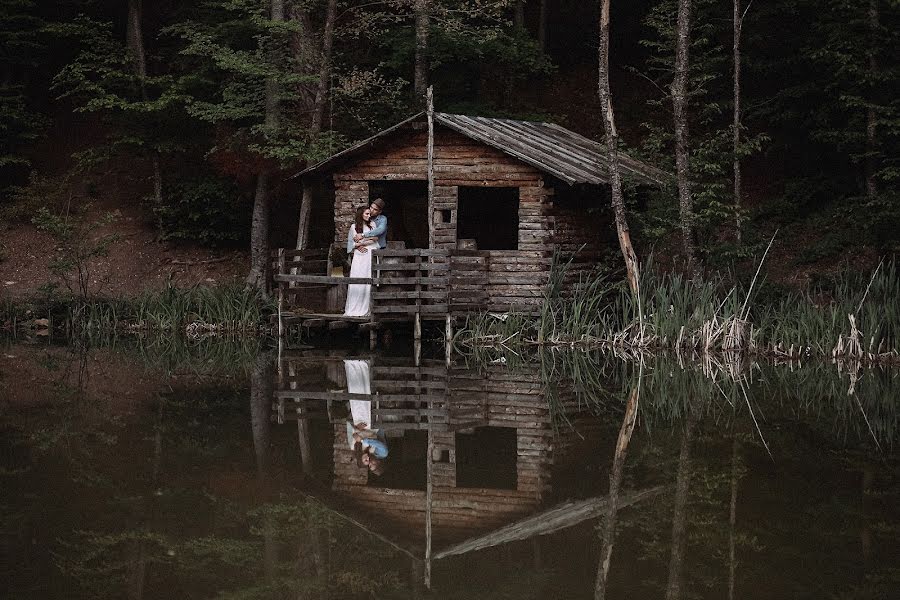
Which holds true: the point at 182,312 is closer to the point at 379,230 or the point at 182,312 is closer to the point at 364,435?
the point at 379,230

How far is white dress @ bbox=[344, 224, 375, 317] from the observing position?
790 inches

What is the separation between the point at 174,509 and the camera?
754cm

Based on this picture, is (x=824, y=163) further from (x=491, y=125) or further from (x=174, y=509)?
(x=174, y=509)

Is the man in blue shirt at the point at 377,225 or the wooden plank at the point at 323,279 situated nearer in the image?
the wooden plank at the point at 323,279

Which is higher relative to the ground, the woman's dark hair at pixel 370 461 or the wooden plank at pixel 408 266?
the wooden plank at pixel 408 266

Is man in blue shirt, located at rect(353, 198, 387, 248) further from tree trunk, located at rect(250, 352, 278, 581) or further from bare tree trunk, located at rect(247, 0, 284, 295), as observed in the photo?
bare tree trunk, located at rect(247, 0, 284, 295)

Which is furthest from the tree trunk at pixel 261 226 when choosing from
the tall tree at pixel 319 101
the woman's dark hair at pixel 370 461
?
the woman's dark hair at pixel 370 461

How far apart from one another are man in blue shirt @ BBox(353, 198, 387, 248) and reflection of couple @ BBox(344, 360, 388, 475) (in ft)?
19.8

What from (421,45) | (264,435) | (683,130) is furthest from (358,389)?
(421,45)

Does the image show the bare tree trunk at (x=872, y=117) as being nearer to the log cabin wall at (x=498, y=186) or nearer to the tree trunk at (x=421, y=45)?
the log cabin wall at (x=498, y=186)

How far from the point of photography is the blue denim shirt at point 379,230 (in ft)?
65.7

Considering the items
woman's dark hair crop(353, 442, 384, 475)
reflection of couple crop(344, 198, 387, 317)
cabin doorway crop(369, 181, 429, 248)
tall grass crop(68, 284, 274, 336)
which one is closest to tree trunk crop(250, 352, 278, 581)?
woman's dark hair crop(353, 442, 384, 475)

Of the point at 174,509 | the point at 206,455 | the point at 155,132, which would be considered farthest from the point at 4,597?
the point at 155,132

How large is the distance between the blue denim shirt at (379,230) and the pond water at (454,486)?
5.72 meters
